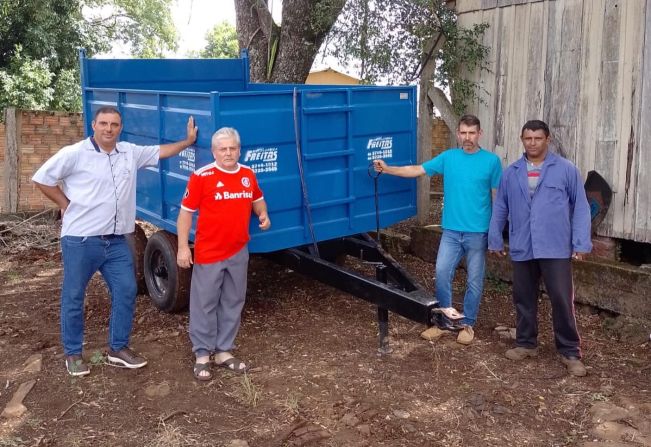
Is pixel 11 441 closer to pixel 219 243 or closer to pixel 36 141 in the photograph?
pixel 219 243

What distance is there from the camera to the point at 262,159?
5.18 meters

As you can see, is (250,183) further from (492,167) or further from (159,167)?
(492,167)

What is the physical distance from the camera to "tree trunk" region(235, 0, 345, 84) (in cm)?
880

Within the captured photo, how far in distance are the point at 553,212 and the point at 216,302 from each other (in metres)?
2.37

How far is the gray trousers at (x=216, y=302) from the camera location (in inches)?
191

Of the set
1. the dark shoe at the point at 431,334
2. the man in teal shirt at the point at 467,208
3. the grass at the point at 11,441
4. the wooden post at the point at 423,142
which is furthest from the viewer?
the wooden post at the point at 423,142

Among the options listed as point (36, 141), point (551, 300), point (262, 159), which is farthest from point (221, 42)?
point (551, 300)

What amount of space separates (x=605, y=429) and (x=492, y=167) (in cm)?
197

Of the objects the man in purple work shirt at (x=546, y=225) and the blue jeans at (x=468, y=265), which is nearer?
the man in purple work shirt at (x=546, y=225)

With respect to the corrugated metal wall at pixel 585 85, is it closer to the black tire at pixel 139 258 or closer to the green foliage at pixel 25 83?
the black tire at pixel 139 258

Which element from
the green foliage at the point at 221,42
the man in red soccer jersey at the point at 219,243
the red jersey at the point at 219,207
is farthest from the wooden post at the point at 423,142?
the green foliage at the point at 221,42

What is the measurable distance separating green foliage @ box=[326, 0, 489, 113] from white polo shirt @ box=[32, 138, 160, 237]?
352 centimetres

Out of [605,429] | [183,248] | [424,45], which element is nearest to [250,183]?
[183,248]

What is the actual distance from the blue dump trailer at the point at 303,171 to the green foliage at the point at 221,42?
36481 millimetres
